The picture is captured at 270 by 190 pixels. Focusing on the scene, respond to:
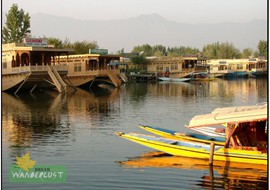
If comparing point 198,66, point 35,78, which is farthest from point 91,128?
point 198,66

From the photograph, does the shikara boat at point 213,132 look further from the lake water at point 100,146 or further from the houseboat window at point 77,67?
the houseboat window at point 77,67

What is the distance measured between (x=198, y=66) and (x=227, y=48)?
43338 millimetres

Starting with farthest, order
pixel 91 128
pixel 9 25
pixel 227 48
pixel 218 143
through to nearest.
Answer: pixel 227 48
pixel 9 25
pixel 91 128
pixel 218 143

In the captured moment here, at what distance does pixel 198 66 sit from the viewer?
8638 centimetres

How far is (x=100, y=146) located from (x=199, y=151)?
491 centimetres

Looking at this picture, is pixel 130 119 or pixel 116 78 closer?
pixel 130 119

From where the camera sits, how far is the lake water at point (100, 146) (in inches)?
586

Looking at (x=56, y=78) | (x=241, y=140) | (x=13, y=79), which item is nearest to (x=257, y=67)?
(x=56, y=78)

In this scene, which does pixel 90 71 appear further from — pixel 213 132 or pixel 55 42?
pixel 213 132

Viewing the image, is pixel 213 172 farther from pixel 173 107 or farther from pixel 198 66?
pixel 198 66

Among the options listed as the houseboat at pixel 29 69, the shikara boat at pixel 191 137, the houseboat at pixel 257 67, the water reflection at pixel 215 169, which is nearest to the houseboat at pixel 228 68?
the houseboat at pixel 257 67

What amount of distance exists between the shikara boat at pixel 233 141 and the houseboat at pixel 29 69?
105 ft

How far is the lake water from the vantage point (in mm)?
14875

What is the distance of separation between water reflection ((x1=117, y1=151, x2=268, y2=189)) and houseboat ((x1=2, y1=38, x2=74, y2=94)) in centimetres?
3255
